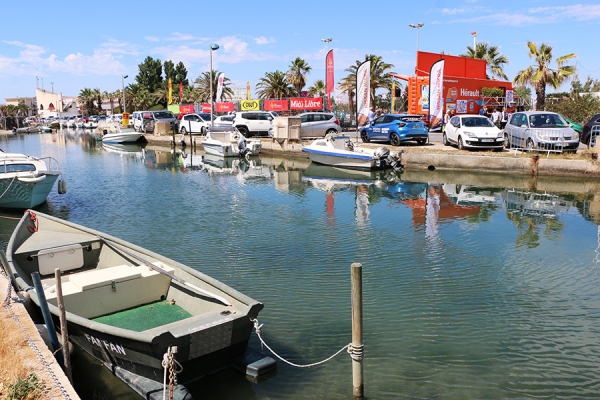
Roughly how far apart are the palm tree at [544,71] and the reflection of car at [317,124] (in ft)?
46.4

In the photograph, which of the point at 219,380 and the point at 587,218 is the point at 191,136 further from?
the point at 219,380

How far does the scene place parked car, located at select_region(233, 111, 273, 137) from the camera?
3606 cm

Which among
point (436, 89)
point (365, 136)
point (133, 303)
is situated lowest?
point (133, 303)

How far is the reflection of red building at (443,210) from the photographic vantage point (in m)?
15.1

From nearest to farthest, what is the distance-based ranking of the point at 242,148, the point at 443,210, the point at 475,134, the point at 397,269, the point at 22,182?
the point at 397,269 < the point at 22,182 < the point at 443,210 < the point at 475,134 < the point at 242,148

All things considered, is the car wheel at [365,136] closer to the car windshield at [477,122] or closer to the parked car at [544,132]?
the car windshield at [477,122]

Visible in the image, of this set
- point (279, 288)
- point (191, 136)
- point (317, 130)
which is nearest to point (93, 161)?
point (191, 136)

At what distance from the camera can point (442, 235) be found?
42.8 ft

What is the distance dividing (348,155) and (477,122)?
6.26 m

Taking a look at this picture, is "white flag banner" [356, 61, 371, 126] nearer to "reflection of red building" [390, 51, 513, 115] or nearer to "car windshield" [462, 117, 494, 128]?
"car windshield" [462, 117, 494, 128]

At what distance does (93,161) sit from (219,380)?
28.7 m

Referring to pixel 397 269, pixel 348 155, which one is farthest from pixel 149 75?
pixel 397 269

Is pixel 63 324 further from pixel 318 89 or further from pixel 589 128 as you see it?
pixel 318 89

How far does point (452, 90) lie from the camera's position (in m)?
35.4
